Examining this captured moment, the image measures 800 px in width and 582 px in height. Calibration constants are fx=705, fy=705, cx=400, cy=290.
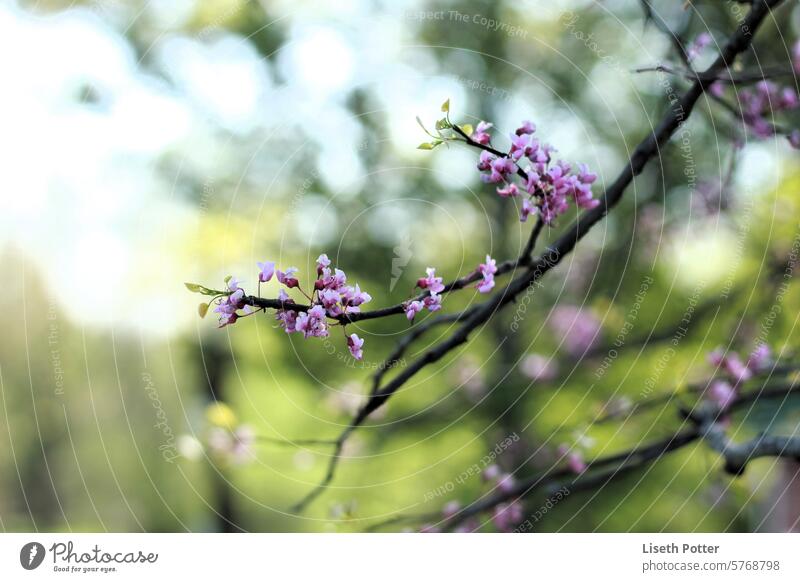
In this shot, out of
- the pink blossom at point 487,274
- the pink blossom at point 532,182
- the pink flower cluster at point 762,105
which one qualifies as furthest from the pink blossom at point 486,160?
the pink flower cluster at point 762,105

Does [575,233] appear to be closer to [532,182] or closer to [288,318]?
[532,182]

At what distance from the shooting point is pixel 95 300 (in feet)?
17.8

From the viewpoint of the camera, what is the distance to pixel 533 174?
74.7 inches

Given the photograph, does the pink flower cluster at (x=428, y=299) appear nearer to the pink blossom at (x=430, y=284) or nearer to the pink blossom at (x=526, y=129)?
the pink blossom at (x=430, y=284)

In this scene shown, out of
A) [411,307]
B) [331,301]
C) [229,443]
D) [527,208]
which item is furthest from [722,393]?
[229,443]

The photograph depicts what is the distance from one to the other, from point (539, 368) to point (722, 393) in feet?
6.95

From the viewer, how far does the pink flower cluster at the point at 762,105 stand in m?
3.07

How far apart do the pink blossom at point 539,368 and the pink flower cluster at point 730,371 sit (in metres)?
1.83

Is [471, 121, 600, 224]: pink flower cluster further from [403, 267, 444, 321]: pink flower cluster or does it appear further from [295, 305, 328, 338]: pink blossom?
[295, 305, 328, 338]: pink blossom

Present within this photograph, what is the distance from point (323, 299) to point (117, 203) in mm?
3589

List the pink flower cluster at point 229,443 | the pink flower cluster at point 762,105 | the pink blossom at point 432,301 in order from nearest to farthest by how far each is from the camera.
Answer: the pink blossom at point 432,301 < the pink flower cluster at point 762,105 < the pink flower cluster at point 229,443
